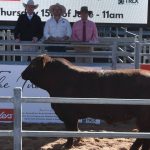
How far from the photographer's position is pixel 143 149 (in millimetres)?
7219

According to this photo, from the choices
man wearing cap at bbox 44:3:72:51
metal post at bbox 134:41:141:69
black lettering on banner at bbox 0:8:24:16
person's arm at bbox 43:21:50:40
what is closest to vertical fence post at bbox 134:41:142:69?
metal post at bbox 134:41:141:69

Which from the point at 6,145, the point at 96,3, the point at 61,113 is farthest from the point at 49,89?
the point at 96,3

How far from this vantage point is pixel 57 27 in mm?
10164

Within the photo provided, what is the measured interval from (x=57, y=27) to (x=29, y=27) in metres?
0.65

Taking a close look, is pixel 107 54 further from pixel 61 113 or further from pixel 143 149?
pixel 143 149

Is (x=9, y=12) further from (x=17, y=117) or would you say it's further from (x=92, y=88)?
(x=17, y=117)

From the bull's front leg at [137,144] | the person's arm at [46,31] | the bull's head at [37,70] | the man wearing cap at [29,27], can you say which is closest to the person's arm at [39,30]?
the man wearing cap at [29,27]

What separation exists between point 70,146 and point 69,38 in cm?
290

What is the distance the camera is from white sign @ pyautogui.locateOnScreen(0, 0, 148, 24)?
11.8m

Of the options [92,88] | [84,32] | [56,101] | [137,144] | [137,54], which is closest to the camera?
[56,101]

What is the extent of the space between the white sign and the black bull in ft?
12.8

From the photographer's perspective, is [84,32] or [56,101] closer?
[56,101]

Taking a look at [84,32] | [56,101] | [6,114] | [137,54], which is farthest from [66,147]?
[84,32]

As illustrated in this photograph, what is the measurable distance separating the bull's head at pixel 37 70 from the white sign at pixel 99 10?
152 inches
